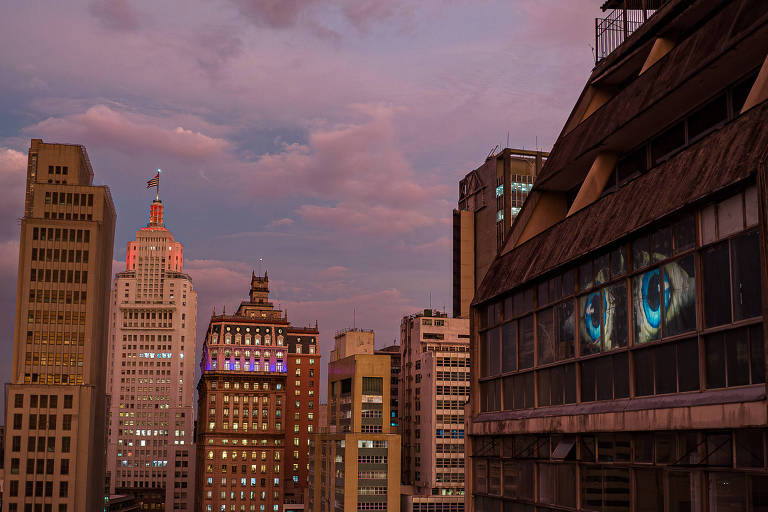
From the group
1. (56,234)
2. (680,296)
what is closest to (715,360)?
(680,296)

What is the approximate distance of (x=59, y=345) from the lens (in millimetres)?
149375

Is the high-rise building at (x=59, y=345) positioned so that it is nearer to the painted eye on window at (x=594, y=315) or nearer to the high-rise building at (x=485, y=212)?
the high-rise building at (x=485, y=212)

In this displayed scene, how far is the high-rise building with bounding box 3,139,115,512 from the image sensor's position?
459ft

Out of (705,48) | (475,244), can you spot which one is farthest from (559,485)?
(475,244)

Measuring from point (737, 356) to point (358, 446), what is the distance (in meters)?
138

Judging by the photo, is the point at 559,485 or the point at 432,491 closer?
the point at 559,485

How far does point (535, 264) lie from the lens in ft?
101

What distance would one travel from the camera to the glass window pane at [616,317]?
78.7ft

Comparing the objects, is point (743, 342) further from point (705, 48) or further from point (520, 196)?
point (520, 196)

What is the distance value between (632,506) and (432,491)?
13966 cm

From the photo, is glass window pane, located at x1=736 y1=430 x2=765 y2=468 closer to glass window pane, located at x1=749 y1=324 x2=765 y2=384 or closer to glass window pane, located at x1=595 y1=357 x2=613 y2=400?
glass window pane, located at x1=749 y1=324 x2=765 y2=384

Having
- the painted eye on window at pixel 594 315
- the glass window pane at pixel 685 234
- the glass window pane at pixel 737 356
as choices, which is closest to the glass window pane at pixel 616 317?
the painted eye on window at pixel 594 315

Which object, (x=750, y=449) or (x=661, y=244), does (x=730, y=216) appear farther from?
(x=750, y=449)

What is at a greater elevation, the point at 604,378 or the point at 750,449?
the point at 604,378
